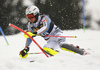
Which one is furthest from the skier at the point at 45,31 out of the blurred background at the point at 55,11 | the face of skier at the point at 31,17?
the blurred background at the point at 55,11

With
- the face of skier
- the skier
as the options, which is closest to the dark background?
the skier

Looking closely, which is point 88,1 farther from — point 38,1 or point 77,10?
point 38,1

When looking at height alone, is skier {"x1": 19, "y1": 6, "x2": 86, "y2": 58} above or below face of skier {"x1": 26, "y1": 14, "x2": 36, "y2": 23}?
below

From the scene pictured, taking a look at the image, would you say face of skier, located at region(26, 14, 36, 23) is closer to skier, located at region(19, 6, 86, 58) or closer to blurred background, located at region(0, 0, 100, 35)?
skier, located at region(19, 6, 86, 58)

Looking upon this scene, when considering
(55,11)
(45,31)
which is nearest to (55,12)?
(55,11)

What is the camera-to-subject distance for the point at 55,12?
11.8m

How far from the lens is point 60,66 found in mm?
2641

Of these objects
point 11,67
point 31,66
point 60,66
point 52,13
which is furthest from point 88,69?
point 52,13

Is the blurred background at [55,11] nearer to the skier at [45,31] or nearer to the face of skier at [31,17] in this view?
the skier at [45,31]

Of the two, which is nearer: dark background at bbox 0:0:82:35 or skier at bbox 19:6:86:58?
skier at bbox 19:6:86:58

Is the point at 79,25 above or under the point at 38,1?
under

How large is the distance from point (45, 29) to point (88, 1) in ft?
28.5

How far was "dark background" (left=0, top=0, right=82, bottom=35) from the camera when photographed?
Result: 11469mm

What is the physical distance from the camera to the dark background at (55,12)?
452 inches
